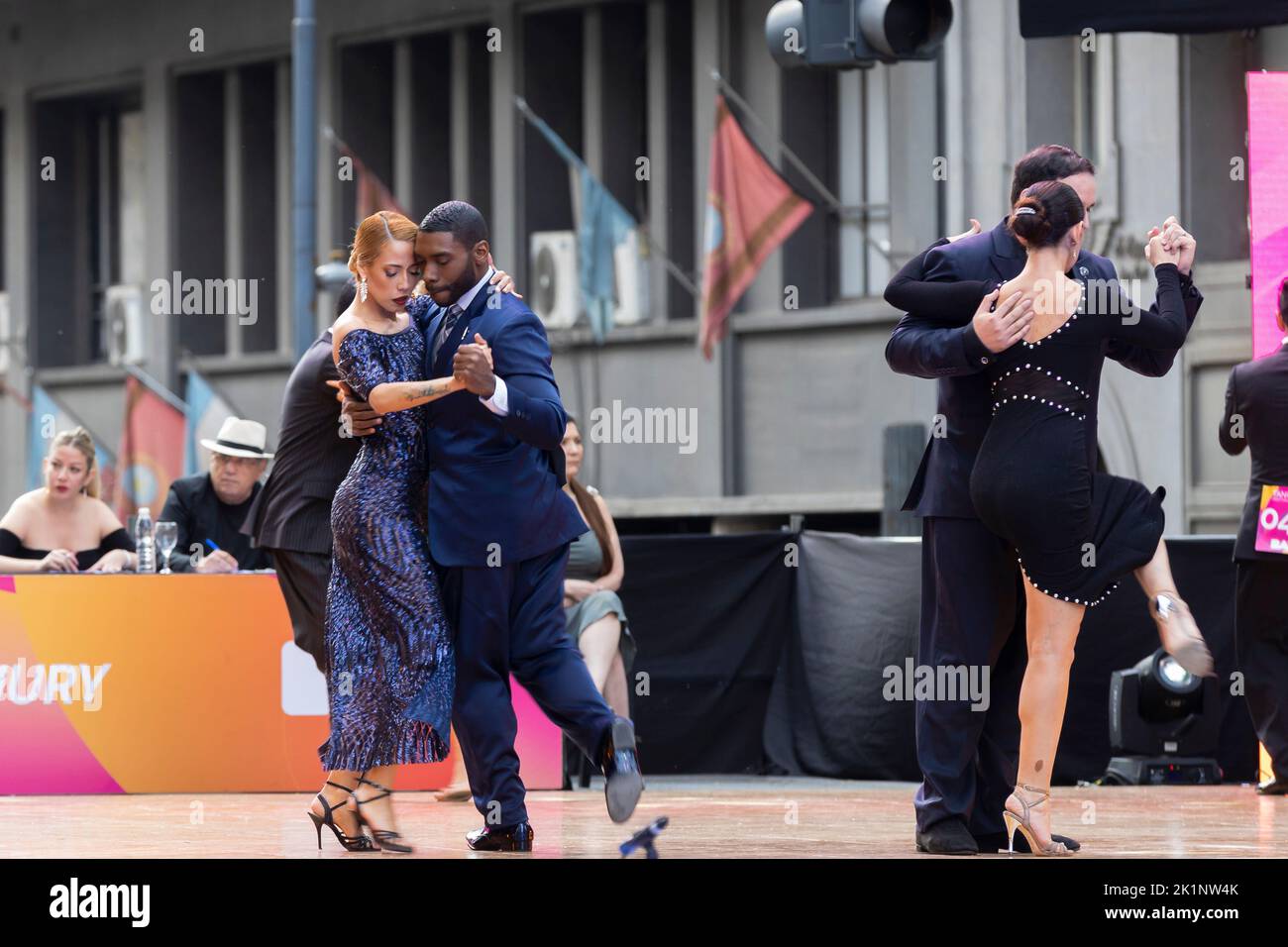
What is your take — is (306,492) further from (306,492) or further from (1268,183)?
(1268,183)

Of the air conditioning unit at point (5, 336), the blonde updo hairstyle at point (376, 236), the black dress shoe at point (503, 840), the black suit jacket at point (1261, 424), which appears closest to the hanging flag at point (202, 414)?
the air conditioning unit at point (5, 336)

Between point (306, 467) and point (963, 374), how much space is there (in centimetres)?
295

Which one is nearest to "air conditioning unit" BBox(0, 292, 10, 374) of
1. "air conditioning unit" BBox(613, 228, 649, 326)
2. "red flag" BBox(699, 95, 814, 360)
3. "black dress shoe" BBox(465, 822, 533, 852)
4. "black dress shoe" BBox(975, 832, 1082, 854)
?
"air conditioning unit" BBox(613, 228, 649, 326)

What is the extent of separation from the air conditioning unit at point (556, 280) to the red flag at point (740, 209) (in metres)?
3.27

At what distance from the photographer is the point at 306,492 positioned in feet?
28.3

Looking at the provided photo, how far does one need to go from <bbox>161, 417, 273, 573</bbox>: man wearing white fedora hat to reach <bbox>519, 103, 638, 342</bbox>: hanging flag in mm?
9600

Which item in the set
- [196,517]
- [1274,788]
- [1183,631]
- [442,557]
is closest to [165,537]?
[196,517]

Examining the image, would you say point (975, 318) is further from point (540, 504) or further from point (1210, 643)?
point (1210, 643)

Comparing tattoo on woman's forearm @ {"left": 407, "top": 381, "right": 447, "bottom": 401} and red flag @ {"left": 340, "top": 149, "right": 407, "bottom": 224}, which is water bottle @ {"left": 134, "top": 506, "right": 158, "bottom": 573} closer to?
tattoo on woman's forearm @ {"left": 407, "top": 381, "right": 447, "bottom": 401}

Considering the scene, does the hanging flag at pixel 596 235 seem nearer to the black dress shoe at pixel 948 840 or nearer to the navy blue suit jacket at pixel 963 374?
the navy blue suit jacket at pixel 963 374

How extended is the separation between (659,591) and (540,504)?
6077mm

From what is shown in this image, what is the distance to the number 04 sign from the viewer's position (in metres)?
9.91

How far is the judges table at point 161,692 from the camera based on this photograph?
1077 cm
